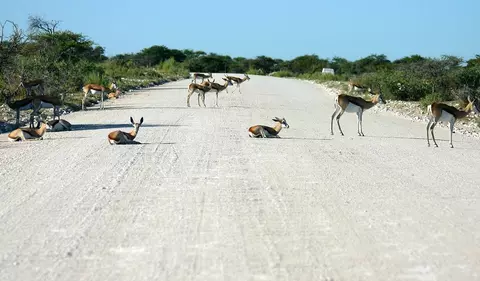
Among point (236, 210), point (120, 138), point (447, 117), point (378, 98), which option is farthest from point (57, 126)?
point (378, 98)

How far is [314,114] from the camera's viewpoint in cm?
2341

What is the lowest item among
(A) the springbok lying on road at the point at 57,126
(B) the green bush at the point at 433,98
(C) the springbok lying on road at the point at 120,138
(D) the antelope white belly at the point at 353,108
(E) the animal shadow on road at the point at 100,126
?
(B) the green bush at the point at 433,98

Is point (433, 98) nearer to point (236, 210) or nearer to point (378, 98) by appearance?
point (378, 98)

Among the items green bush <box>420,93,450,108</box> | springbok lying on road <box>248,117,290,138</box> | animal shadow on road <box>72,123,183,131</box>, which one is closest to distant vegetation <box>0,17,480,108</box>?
green bush <box>420,93,450,108</box>

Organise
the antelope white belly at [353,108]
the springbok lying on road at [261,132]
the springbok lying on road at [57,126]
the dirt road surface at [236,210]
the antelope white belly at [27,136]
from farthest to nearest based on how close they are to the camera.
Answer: the antelope white belly at [353,108]
the springbok lying on road at [57,126]
the springbok lying on road at [261,132]
the antelope white belly at [27,136]
the dirt road surface at [236,210]

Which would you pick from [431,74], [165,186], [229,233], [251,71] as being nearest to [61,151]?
[165,186]

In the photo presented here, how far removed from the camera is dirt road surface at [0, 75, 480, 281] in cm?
575

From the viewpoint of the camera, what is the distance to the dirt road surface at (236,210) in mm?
5746

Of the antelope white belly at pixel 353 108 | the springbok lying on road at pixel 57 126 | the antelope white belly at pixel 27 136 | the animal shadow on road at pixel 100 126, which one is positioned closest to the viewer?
the antelope white belly at pixel 27 136

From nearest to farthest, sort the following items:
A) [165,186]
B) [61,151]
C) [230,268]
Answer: [230,268] → [165,186] → [61,151]

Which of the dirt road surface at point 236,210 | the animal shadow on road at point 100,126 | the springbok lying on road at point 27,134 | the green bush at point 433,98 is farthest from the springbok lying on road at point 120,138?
the green bush at point 433,98

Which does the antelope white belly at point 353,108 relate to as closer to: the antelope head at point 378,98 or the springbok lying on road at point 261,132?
the antelope head at point 378,98

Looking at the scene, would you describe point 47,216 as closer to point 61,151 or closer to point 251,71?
point 61,151

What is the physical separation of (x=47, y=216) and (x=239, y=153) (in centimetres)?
553
